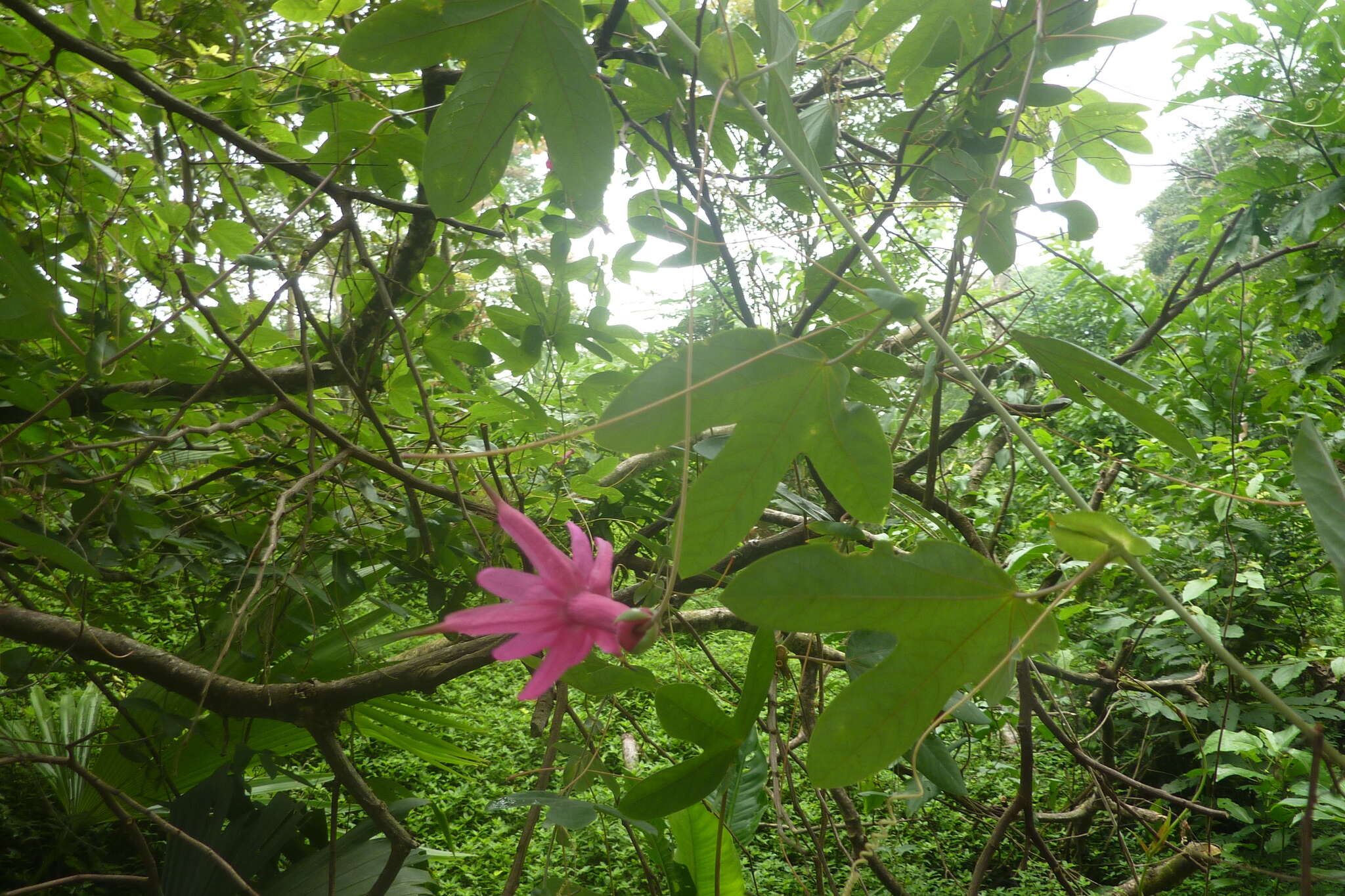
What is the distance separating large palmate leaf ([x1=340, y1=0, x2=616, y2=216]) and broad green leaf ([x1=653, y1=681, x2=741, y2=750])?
0.34m

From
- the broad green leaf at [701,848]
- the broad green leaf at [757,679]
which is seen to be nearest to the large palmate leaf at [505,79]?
the broad green leaf at [757,679]

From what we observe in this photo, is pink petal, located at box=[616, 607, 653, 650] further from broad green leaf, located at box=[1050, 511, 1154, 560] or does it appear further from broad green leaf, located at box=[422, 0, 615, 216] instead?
broad green leaf, located at box=[422, 0, 615, 216]

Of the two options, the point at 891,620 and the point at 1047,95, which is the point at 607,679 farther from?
the point at 1047,95

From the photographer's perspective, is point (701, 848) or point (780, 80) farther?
point (701, 848)

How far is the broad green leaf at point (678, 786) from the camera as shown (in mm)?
527

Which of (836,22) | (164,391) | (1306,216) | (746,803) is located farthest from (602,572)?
(1306,216)

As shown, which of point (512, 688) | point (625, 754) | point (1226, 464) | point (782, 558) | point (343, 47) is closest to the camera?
point (782, 558)

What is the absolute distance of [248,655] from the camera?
119 centimetres

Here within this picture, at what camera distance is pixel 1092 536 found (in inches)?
14.6

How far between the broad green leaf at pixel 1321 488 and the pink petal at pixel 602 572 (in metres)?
0.34

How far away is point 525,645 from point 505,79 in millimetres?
381

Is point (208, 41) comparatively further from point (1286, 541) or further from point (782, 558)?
point (1286, 541)

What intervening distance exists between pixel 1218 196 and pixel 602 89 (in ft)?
6.60

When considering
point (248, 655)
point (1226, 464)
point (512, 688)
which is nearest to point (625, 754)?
point (512, 688)
